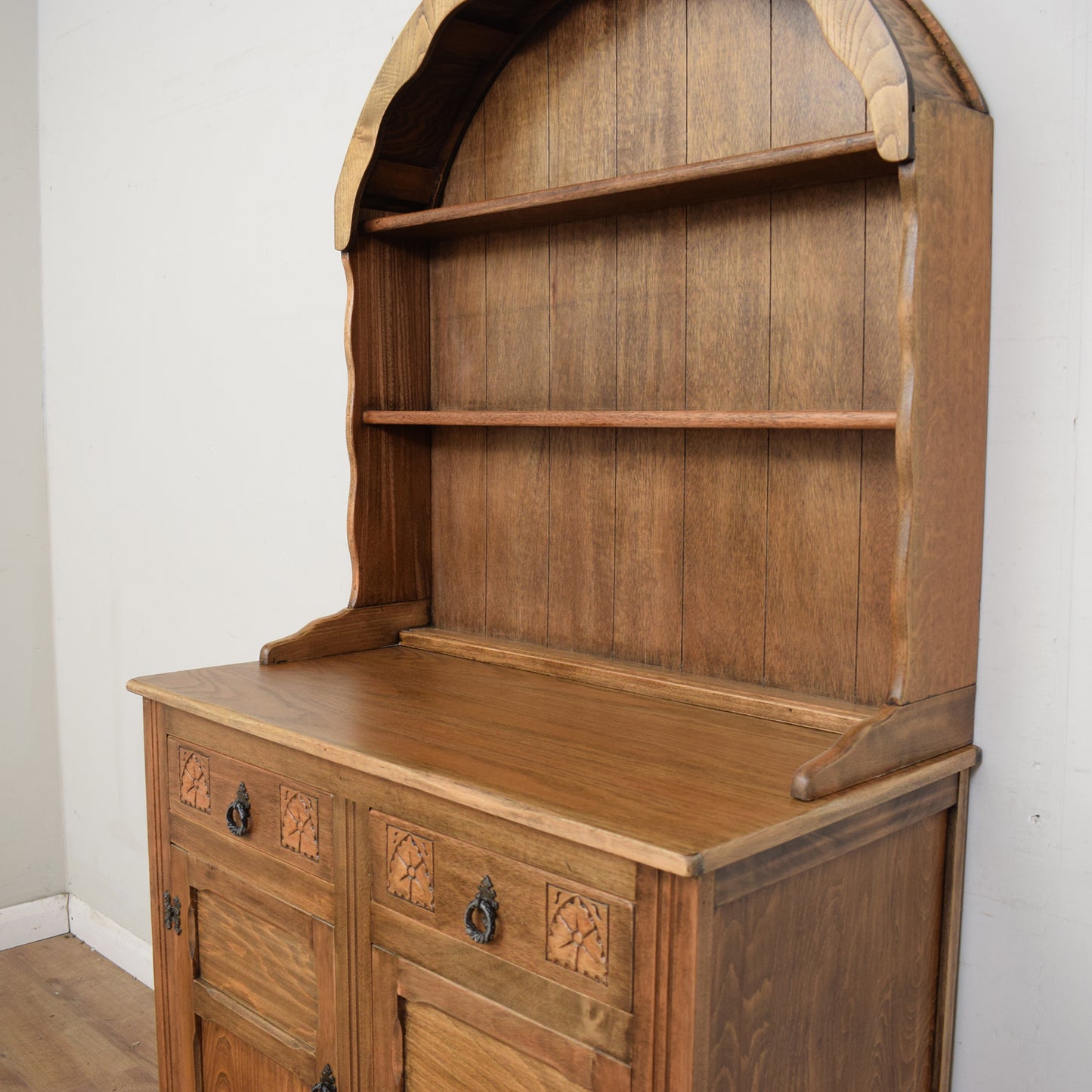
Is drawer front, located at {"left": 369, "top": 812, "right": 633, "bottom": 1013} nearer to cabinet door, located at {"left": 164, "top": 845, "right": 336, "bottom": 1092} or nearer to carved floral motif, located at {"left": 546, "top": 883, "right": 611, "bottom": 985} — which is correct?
carved floral motif, located at {"left": 546, "top": 883, "right": 611, "bottom": 985}

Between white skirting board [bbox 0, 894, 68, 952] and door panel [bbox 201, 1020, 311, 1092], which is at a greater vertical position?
→ door panel [bbox 201, 1020, 311, 1092]

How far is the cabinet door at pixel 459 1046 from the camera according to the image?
4.37 feet

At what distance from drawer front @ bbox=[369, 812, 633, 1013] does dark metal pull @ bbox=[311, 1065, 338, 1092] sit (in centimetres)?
33

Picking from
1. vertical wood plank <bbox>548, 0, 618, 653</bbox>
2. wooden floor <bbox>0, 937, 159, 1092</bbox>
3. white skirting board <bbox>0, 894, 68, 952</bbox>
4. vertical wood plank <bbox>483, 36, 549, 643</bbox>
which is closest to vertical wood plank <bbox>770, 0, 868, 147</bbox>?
vertical wood plank <bbox>548, 0, 618, 653</bbox>

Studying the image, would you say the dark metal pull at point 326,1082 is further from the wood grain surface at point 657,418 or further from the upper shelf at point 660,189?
the upper shelf at point 660,189

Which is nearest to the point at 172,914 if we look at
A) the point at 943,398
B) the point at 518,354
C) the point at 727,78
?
the point at 518,354

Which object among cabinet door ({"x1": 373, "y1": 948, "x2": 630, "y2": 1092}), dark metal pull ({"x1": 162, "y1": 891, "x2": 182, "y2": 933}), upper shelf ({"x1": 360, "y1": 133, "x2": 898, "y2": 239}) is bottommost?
dark metal pull ({"x1": 162, "y1": 891, "x2": 182, "y2": 933})

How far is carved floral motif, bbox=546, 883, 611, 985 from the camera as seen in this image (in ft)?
4.20

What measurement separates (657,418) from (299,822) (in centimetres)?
79

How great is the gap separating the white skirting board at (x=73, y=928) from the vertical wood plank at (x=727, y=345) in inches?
86.1

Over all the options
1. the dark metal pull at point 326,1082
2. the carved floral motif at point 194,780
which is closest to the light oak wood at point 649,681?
the carved floral motif at point 194,780

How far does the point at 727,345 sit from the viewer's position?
177cm

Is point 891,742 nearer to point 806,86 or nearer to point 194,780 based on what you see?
point 806,86

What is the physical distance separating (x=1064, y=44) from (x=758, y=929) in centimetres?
114
